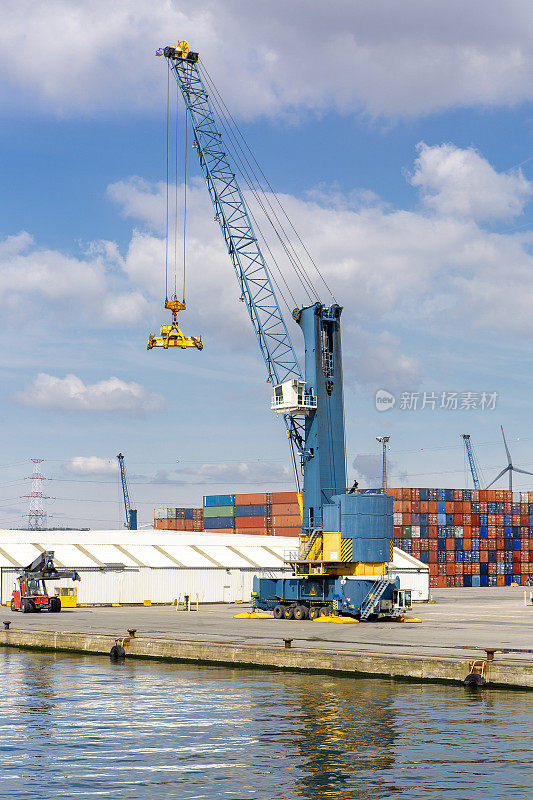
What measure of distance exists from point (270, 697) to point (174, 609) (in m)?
51.0

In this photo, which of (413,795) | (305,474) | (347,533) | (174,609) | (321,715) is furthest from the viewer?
(174,609)

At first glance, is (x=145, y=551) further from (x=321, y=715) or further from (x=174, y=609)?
(x=321, y=715)

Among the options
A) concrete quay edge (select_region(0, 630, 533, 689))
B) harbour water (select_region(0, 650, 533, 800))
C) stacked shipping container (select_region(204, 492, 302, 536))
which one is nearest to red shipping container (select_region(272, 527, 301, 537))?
stacked shipping container (select_region(204, 492, 302, 536))

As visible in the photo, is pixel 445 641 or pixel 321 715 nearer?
pixel 321 715

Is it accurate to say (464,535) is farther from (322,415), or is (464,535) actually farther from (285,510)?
(322,415)

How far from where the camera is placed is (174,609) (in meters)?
80.4

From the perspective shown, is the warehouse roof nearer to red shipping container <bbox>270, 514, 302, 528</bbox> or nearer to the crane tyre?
the crane tyre

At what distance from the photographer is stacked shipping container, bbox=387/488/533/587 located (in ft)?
599

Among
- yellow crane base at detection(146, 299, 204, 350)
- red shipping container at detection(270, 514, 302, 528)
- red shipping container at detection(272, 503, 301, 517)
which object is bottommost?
red shipping container at detection(270, 514, 302, 528)

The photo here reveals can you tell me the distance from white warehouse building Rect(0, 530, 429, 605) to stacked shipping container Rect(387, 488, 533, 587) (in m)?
80.3

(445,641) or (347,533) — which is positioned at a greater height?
(347,533)

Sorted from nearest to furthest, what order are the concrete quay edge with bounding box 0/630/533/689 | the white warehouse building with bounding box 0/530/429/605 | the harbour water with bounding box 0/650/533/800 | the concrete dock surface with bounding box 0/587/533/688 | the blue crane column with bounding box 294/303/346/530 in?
the harbour water with bounding box 0/650/533/800 < the concrete quay edge with bounding box 0/630/533/689 < the concrete dock surface with bounding box 0/587/533/688 < the blue crane column with bounding box 294/303/346/530 < the white warehouse building with bounding box 0/530/429/605

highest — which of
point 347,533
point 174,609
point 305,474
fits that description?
point 305,474

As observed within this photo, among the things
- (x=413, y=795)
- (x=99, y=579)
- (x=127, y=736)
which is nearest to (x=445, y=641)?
(x=127, y=736)
